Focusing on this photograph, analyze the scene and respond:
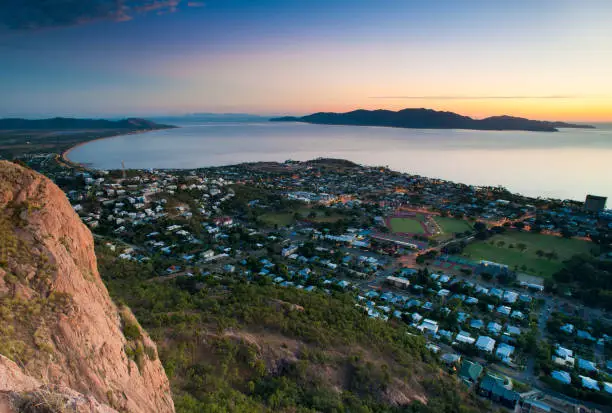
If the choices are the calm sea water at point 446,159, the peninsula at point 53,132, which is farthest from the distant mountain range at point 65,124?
the calm sea water at point 446,159

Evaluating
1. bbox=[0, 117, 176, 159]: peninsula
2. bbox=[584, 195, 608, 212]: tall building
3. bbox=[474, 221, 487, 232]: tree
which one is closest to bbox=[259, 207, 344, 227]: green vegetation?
bbox=[474, 221, 487, 232]: tree

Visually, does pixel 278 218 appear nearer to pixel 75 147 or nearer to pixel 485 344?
pixel 485 344

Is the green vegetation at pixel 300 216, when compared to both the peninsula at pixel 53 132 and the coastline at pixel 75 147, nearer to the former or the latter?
the coastline at pixel 75 147

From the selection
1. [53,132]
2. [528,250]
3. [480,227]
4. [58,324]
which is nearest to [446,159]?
[480,227]

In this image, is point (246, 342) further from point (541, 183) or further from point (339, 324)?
point (541, 183)

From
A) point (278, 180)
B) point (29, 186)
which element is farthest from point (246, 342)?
point (278, 180)

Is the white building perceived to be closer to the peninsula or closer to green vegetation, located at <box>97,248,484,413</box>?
green vegetation, located at <box>97,248,484,413</box>
